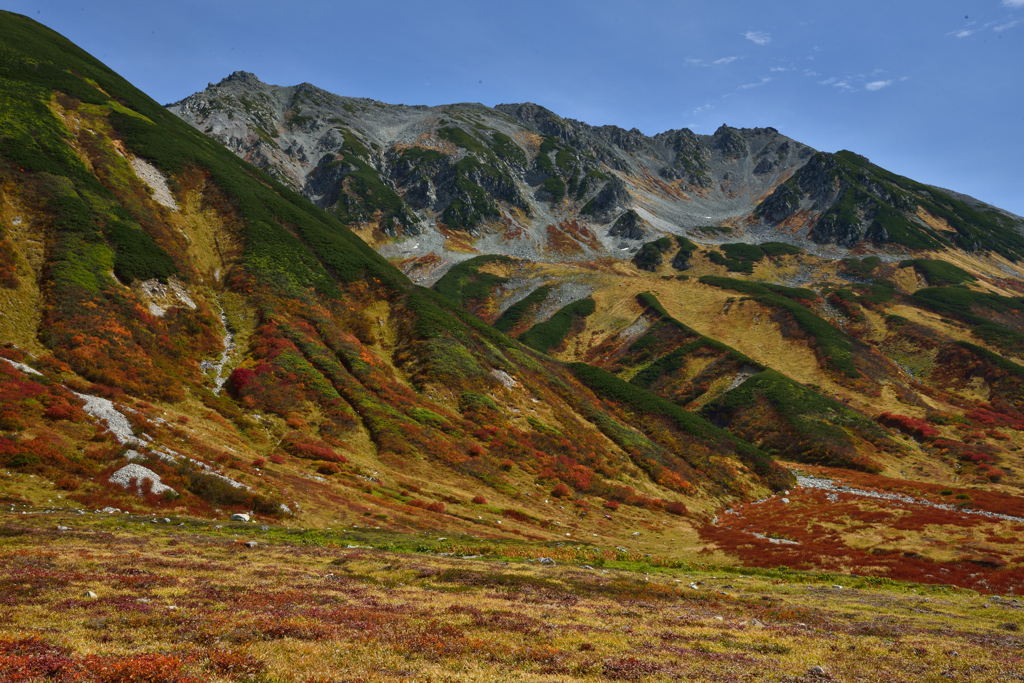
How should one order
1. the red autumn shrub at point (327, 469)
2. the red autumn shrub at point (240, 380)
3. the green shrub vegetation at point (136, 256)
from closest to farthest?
the red autumn shrub at point (327, 469)
the red autumn shrub at point (240, 380)
the green shrub vegetation at point (136, 256)

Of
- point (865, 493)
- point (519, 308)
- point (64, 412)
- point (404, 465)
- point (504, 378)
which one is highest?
point (519, 308)

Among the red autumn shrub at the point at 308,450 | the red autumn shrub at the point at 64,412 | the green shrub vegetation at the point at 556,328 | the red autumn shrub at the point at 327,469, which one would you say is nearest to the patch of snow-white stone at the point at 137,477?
the red autumn shrub at the point at 64,412

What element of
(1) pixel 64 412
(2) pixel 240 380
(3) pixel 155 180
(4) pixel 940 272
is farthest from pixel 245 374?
(4) pixel 940 272

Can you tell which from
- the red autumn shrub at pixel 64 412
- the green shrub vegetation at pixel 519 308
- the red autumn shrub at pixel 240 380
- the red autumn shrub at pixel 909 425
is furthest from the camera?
the green shrub vegetation at pixel 519 308

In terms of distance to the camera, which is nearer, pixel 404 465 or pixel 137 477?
pixel 137 477

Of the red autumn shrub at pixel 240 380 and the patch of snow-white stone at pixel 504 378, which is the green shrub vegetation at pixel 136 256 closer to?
the red autumn shrub at pixel 240 380

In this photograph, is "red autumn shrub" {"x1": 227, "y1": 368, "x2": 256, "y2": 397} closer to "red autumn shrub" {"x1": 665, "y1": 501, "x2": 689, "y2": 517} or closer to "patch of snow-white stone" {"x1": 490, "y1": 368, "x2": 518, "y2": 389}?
"patch of snow-white stone" {"x1": 490, "y1": 368, "x2": 518, "y2": 389}

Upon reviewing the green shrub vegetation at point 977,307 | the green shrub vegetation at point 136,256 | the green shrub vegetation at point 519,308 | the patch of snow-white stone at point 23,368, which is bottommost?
the patch of snow-white stone at point 23,368

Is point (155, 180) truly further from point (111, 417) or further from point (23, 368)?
point (111, 417)

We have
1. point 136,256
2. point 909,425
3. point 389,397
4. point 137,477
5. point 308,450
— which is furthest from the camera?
point 909,425

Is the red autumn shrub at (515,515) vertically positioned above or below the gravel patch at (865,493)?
below

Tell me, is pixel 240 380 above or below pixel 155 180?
below

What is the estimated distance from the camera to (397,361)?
68.3 meters

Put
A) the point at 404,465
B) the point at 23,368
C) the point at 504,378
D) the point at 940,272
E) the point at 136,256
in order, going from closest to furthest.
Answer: the point at 23,368 < the point at 404,465 < the point at 136,256 < the point at 504,378 < the point at 940,272
